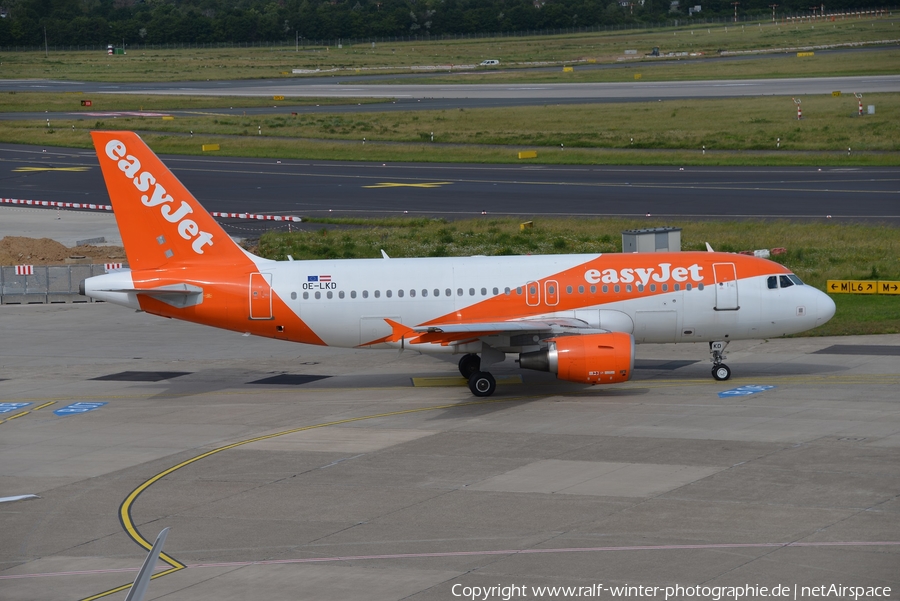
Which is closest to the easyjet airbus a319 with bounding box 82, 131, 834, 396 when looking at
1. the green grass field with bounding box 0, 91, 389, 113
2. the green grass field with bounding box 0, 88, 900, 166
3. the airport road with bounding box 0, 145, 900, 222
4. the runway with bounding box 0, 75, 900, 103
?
the airport road with bounding box 0, 145, 900, 222

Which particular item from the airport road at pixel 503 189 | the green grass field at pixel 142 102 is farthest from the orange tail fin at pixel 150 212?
the green grass field at pixel 142 102

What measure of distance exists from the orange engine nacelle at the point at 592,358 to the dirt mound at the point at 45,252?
34.7 metres

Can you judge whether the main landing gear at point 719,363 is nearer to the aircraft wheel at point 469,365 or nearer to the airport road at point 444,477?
the airport road at point 444,477

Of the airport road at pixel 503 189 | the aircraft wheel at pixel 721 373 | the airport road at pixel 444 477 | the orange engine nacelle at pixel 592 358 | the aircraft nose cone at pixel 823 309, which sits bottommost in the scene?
the airport road at pixel 444 477

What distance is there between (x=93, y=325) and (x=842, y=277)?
118 feet

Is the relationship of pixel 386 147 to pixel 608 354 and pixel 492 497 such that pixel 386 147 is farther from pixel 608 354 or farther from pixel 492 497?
pixel 492 497

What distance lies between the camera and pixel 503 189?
82062 millimetres

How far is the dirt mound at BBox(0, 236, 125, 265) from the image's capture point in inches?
2469

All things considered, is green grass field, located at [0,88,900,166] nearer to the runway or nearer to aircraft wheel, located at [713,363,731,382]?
the runway

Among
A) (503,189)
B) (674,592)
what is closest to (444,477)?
(674,592)

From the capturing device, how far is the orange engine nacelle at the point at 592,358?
3475 cm

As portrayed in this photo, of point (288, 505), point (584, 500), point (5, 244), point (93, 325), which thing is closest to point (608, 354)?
point (584, 500)

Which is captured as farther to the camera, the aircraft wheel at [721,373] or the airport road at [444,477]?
the aircraft wheel at [721,373]

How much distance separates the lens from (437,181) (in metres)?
87.6
